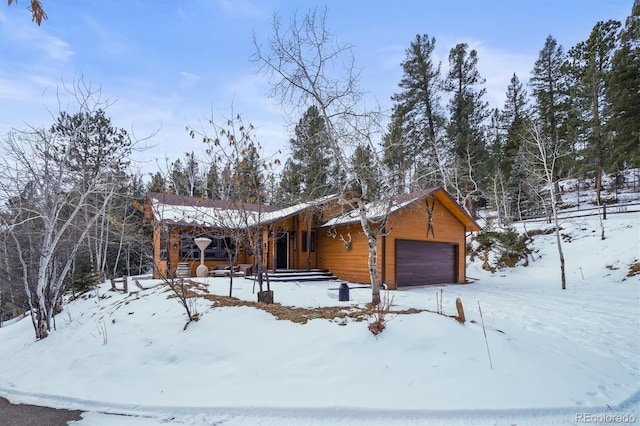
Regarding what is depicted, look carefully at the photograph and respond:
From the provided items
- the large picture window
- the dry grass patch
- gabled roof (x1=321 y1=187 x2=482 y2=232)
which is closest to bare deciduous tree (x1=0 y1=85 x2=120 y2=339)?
the dry grass patch

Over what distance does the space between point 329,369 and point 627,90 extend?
23.6 meters

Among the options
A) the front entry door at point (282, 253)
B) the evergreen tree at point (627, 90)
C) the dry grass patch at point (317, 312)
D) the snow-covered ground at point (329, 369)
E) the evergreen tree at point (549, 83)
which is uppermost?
the evergreen tree at point (549, 83)

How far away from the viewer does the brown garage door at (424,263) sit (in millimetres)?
12820

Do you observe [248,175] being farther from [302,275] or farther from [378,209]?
[302,275]

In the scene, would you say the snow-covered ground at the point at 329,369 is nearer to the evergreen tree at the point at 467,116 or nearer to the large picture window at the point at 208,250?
the large picture window at the point at 208,250

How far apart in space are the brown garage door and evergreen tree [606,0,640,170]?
40.5ft

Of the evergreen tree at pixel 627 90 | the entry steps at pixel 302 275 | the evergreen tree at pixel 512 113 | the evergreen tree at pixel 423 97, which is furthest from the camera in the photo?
the evergreen tree at pixel 512 113

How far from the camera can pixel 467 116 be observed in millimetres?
23562

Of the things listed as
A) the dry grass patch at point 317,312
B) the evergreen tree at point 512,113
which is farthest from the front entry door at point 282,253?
the evergreen tree at point 512,113

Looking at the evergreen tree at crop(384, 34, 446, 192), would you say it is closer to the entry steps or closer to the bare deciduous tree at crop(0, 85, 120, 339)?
the entry steps

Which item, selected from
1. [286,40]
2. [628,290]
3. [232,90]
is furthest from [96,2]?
[628,290]

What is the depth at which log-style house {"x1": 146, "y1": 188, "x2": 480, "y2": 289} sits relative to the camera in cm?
1241

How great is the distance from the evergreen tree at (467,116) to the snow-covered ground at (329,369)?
52.7 ft

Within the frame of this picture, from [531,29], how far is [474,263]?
40.3 ft
